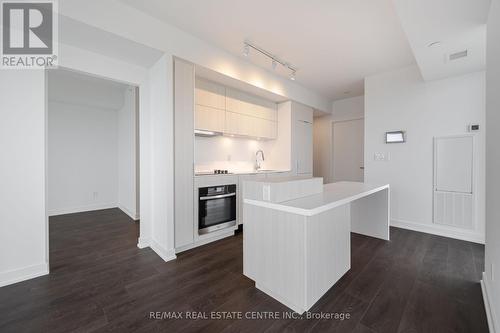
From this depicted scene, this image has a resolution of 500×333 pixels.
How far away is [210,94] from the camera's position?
11.0 feet

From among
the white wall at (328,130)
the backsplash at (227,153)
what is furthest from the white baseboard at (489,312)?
the white wall at (328,130)

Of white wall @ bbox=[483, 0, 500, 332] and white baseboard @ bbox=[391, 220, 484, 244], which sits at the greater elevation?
white wall @ bbox=[483, 0, 500, 332]

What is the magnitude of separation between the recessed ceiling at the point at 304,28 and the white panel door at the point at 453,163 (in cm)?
146

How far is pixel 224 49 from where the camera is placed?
3.15 metres

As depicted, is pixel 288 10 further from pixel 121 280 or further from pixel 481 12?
pixel 121 280

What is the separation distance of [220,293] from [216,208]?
1380mm

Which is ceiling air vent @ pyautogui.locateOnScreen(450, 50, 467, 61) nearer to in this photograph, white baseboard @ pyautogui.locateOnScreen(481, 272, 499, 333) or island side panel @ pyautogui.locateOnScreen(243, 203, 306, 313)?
white baseboard @ pyautogui.locateOnScreen(481, 272, 499, 333)

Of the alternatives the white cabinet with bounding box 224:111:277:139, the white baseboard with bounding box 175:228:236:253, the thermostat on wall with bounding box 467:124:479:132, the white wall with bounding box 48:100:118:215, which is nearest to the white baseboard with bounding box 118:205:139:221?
the white wall with bounding box 48:100:118:215

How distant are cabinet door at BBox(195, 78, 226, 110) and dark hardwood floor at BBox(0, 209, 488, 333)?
218 centimetres

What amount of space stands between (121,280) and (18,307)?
711mm

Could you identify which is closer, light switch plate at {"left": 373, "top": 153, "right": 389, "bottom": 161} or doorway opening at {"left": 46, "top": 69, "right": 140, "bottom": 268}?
light switch plate at {"left": 373, "top": 153, "right": 389, "bottom": 161}

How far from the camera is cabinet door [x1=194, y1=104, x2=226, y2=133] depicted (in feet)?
10.5

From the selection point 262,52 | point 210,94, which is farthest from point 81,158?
point 262,52

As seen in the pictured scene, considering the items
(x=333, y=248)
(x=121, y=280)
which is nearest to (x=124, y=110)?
(x=121, y=280)
